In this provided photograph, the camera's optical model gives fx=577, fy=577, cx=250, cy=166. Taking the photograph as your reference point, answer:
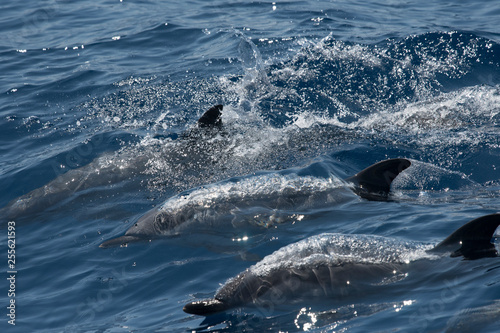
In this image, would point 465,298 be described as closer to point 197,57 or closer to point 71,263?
point 71,263

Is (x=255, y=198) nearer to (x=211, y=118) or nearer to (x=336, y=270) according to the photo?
(x=336, y=270)

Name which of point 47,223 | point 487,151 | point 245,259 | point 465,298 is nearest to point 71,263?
point 47,223

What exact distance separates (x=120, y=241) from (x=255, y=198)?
2.13 m

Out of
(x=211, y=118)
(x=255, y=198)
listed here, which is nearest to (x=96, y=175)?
(x=211, y=118)

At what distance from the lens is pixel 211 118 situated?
11.6 m

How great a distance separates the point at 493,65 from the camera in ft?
48.2

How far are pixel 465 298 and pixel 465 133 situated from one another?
6.10 meters

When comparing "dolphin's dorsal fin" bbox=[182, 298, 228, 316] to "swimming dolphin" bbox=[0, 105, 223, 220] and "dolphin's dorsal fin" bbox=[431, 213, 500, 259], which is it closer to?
"dolphin's dorsal fin" bbox=[431, 213, 500, 259]

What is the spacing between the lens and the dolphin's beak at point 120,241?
27.5ft

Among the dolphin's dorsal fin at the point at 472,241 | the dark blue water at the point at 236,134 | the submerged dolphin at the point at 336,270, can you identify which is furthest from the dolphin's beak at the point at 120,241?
the dolphin's dorsal fin at the point at 472,241

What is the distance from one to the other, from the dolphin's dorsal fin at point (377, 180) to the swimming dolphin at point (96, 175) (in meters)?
3.49

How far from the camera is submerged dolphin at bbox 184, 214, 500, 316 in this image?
20.2 ft

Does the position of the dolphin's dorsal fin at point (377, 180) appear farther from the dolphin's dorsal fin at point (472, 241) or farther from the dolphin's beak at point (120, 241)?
the dolphin's beak at point (120, 241)

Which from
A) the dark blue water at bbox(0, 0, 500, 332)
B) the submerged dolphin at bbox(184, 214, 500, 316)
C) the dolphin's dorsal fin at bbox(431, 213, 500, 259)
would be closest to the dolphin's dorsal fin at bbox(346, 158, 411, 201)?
the dark blue water at bbox(0, 0, 500, 332)
